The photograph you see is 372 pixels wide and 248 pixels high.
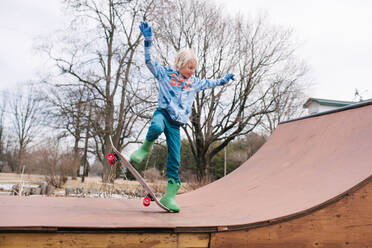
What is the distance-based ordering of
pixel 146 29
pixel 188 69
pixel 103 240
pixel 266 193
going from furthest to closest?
pixel 266 193, pixel 188 69, pixel 146 29, pixel 103 240

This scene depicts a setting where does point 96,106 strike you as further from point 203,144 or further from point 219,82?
point 219,82

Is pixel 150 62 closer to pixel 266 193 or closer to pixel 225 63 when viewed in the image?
pixel 266 193

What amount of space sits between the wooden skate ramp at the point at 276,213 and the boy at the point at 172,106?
36 cm

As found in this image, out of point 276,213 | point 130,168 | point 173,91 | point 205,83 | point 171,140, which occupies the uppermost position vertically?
point 205,83

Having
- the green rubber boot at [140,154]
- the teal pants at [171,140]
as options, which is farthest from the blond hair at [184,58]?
the green rubber boot at [140,154]

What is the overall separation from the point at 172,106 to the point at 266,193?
135cm

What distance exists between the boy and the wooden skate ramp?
1.19ft

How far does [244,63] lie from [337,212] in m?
12.0

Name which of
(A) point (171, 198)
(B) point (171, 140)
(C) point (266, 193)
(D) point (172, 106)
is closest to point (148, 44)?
(D) point (172, 106)

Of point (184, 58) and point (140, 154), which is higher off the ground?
point (184, 58)

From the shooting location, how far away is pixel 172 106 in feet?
8.27

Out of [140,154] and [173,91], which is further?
[173,91]

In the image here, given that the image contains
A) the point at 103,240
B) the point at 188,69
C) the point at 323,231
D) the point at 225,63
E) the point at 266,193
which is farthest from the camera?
the point at 225,63

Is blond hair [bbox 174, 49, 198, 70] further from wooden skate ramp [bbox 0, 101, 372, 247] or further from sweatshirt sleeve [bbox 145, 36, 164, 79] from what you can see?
wooden skate ramp [bbox 0, 101, 372, 247]
